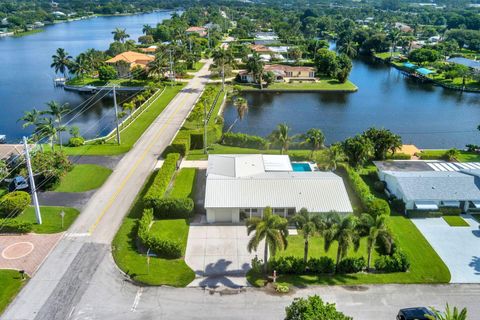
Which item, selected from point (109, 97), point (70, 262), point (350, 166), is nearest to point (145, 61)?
point (109, 97)

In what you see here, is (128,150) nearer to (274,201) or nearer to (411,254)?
(274,201)

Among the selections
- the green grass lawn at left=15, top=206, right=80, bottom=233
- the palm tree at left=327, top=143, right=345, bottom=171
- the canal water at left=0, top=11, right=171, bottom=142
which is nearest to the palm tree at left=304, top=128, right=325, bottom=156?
the palm tree at left=327, top=143, right=345, bottom=171

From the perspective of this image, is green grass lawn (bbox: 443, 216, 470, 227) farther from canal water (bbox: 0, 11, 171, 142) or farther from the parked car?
canal water (bbox: 0, 11, 171, 142)

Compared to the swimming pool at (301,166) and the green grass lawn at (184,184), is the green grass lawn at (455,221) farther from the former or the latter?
the green grass lawn at (184,184)

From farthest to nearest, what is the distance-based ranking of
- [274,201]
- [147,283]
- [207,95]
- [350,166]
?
[207,95] → [350,166] → [274,201] → [147,283]

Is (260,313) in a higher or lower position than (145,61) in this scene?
lower

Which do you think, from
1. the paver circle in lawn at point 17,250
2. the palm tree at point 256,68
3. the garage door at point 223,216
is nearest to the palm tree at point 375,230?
the garage door at point 223,216

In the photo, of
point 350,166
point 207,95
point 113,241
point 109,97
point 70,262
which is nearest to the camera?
point 70,262

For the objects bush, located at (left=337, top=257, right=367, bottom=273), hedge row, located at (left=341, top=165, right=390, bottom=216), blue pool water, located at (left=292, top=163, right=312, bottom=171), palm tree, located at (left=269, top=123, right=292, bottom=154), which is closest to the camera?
bush, located at (left=337, top=257, right=367, bottom=273)
